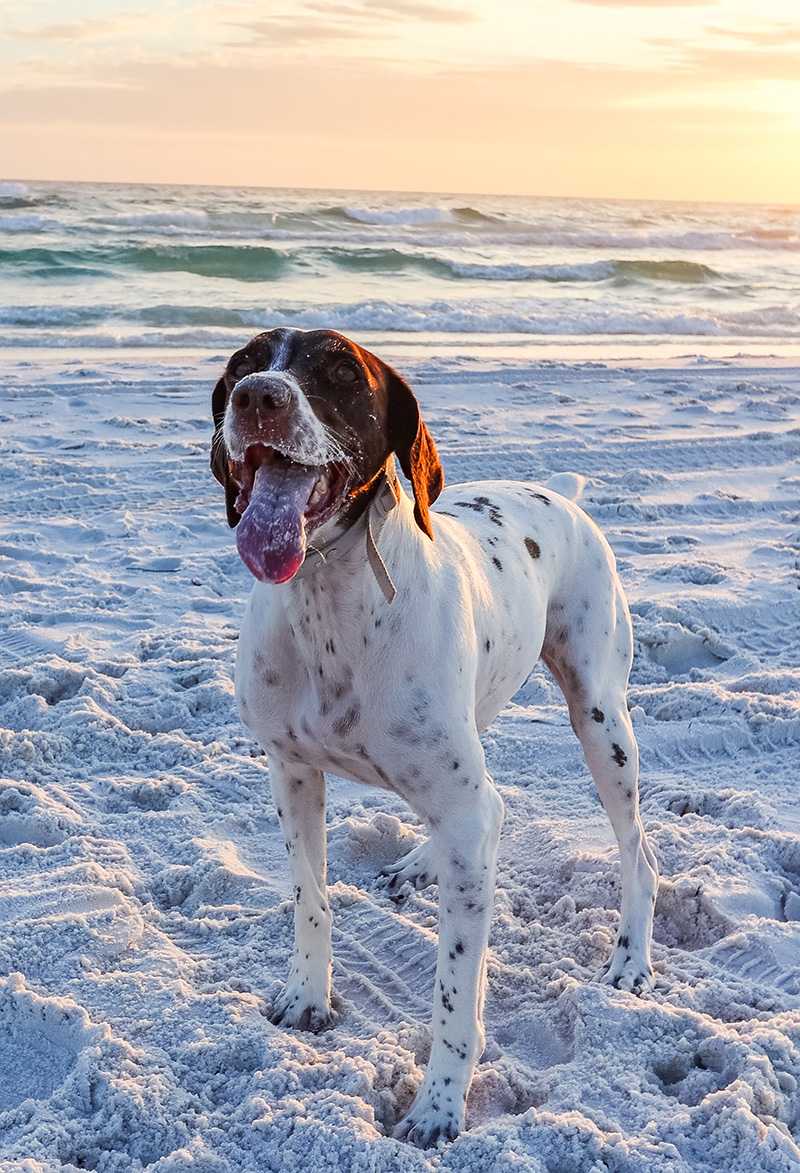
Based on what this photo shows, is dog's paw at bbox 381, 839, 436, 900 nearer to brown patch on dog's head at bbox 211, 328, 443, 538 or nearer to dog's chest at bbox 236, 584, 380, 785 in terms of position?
dog's chest at bbox 236, 584, 380, 785

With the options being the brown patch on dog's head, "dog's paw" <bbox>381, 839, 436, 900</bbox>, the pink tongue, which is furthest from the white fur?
"dog's paw" <bbox>381, 839, 436, 900</bbox>

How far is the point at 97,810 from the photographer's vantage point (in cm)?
396

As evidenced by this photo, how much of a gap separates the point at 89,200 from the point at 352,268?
13925 mm

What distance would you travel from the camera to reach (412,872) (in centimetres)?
366

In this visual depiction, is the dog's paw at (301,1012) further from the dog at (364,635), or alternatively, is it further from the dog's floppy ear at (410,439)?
the dog's floppy ear at (410,439)

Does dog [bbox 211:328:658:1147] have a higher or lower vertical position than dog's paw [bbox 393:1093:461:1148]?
higher

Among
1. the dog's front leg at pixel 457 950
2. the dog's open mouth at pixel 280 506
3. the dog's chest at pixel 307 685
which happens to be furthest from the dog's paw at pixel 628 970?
the dog's open mouth at pixel 280 506

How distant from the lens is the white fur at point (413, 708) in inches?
98.2

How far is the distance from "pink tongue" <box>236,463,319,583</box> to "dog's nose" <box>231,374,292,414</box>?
0.16 meters

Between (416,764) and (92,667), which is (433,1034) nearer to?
(416,764)

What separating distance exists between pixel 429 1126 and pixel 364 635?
1.17 metres

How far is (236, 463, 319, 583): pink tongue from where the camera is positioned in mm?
2199

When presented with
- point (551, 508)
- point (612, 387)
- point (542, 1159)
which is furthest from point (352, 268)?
point (542, 1159)

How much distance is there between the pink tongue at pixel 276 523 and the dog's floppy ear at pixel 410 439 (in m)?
0.28
